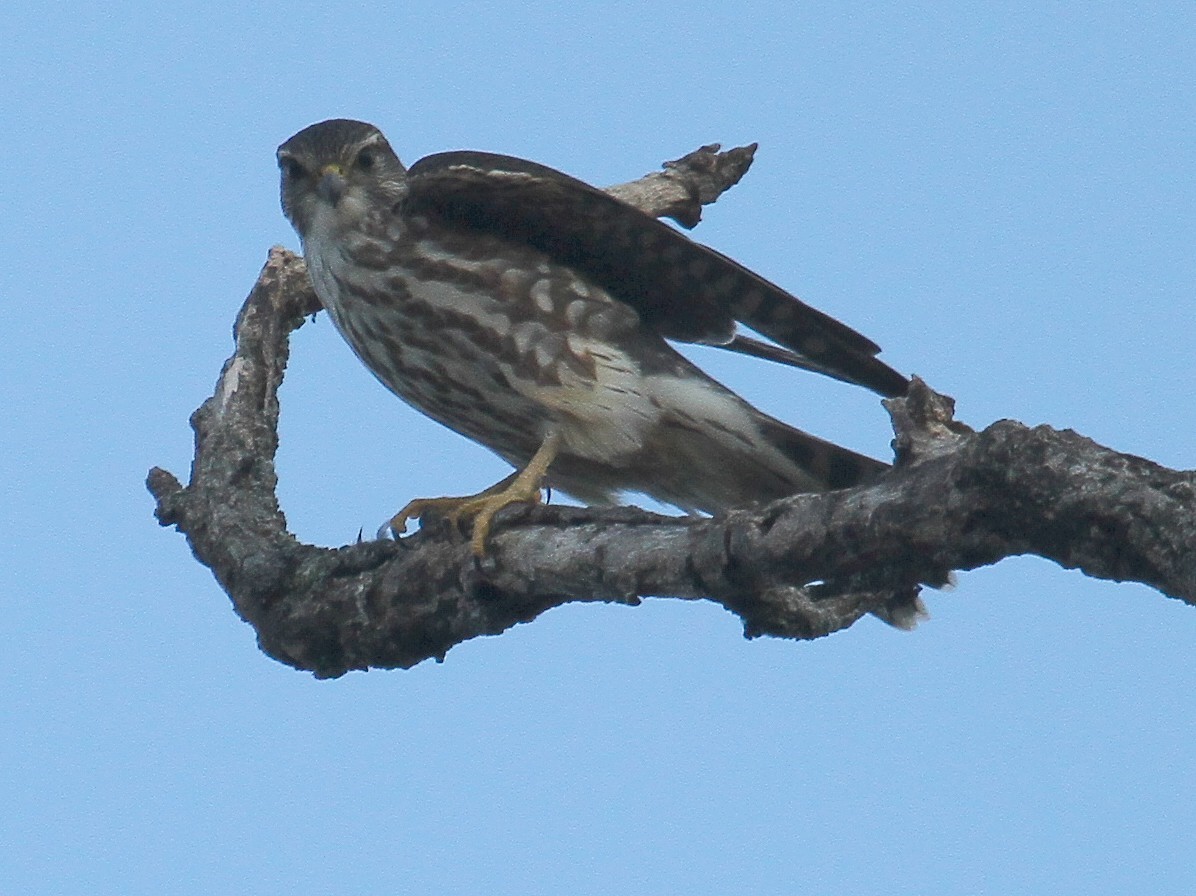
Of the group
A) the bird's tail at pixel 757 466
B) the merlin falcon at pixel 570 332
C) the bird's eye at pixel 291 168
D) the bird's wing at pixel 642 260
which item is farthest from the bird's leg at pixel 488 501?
the bird's eye at pixel 291 168

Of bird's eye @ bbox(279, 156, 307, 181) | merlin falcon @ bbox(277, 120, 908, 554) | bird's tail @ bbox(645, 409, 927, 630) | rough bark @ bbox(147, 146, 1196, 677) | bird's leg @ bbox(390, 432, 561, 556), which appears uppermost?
bird's eye @ bbox(279, 156, 307, 181)

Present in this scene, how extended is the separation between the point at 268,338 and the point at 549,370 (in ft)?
3.23

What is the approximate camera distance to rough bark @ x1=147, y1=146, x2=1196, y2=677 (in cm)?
272

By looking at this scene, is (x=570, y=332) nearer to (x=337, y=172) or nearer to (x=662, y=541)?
(x=337, y=172)

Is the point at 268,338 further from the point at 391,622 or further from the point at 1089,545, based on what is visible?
the point at 1089,545

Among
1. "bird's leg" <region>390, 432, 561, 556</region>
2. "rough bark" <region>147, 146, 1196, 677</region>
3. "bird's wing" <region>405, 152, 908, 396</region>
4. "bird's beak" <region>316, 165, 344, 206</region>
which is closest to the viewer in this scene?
"rough bark" <region>147, 146, 1196, 677</region>

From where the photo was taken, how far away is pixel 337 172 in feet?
17.4

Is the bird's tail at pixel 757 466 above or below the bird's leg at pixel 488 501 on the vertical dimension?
above

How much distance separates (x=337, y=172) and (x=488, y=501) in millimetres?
1481

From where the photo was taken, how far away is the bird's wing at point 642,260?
4.72m

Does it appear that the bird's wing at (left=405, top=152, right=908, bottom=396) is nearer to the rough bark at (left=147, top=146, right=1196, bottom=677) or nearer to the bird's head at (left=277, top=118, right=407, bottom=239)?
the bird's head at (left=277, top=118, right=407, bottom=239)

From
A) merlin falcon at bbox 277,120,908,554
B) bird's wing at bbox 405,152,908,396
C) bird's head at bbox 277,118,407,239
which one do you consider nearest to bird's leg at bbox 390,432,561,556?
merlin falcon at bbox 277,120,908,554

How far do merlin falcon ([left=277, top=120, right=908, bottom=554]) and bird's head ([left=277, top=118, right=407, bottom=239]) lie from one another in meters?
0.02

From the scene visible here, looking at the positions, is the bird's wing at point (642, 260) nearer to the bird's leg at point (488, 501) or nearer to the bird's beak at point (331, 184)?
the bird's beak at point (331, 184)
